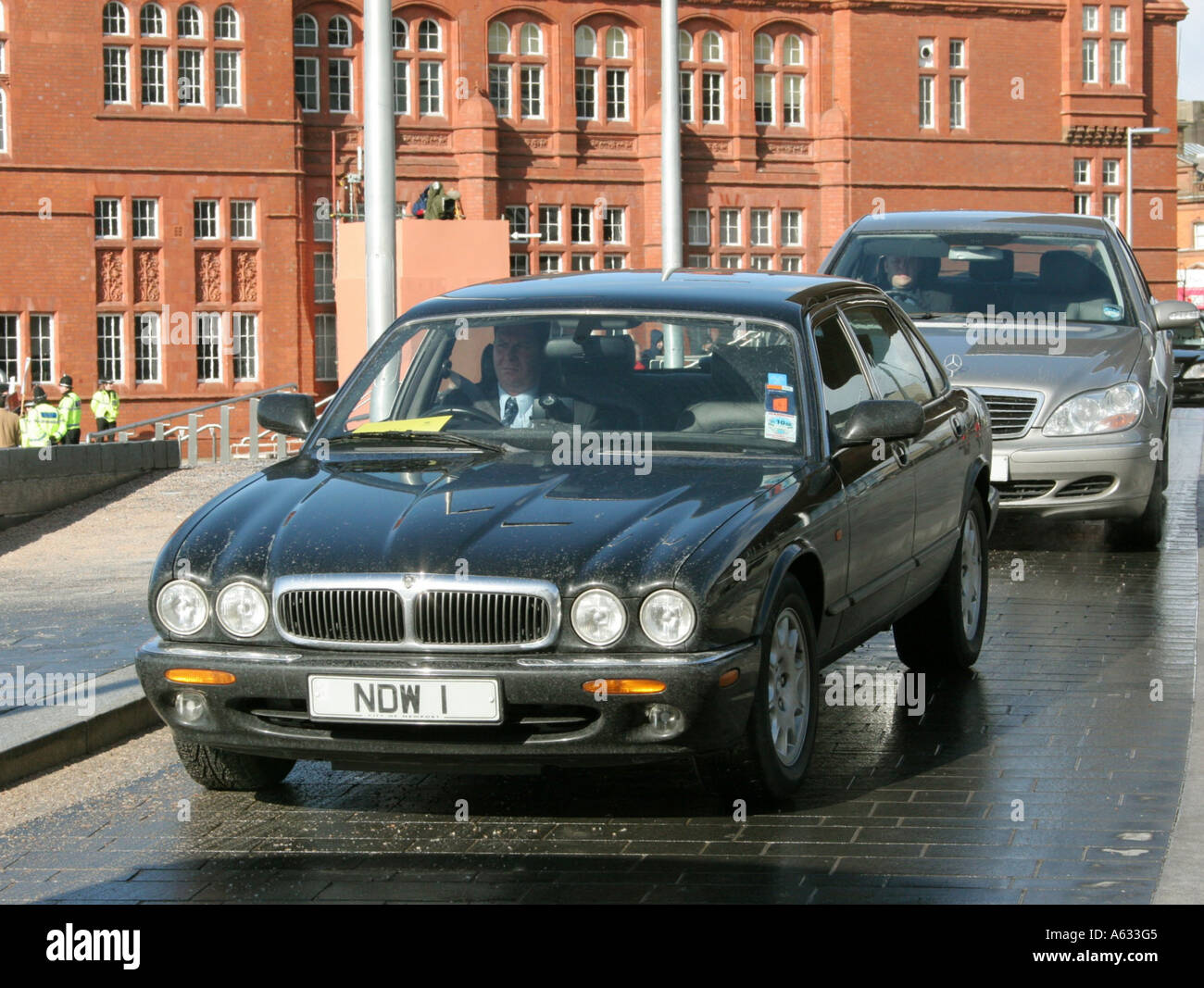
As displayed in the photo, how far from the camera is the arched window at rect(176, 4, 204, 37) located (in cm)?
4669

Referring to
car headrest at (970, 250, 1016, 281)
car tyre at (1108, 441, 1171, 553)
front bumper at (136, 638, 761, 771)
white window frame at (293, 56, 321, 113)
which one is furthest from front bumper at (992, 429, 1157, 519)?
white window frame at (293, 56, 321, 113)

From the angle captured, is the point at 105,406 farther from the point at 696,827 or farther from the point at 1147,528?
the point at 696,827

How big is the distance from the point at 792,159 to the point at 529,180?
26.1 feet

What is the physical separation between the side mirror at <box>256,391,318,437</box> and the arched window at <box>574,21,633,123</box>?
44697 mm

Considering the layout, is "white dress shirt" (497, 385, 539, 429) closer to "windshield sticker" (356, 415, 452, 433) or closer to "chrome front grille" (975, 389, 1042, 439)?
"windshield sticker" (356, 415, 452, 433)

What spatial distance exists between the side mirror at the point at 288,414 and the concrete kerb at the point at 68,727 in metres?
1.26

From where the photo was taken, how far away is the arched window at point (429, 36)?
4906 centimetres

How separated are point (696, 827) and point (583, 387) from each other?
5.62 feet

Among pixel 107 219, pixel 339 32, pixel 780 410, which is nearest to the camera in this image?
pixel 780 410

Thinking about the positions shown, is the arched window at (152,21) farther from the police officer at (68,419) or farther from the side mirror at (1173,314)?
the side mirror at (1173,314)

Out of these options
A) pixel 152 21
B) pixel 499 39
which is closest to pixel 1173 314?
pixel 152 21

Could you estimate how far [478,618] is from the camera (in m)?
5.50

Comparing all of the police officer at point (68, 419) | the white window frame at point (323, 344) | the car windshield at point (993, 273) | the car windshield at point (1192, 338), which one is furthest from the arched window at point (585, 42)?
the car windshield at point (993, 273)

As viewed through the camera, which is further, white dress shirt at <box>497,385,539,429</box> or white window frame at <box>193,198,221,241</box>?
white window frame at <box>193,198,221,241</box>
